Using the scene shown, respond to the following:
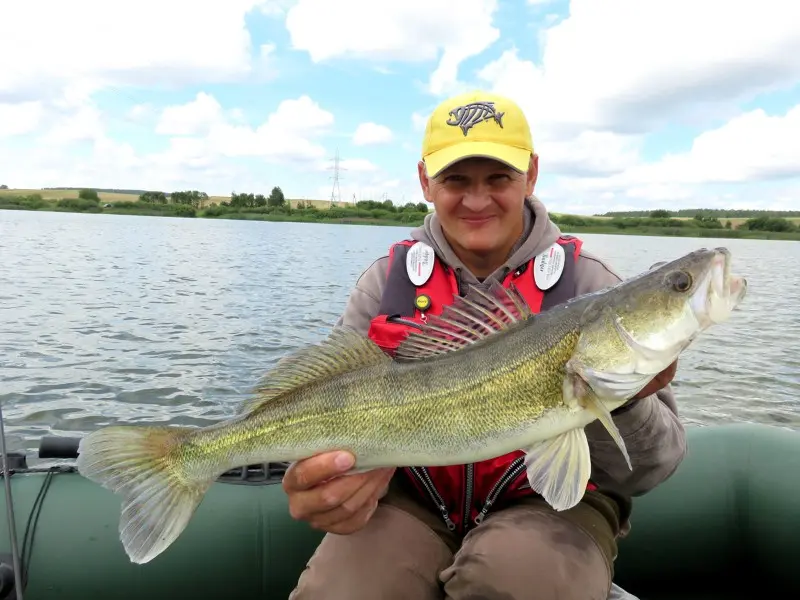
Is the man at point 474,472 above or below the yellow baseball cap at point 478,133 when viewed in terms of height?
below

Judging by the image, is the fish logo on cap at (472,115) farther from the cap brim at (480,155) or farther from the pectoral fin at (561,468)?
the pectoral fin at (561,468)

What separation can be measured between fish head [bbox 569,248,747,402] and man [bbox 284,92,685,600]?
0.22 m

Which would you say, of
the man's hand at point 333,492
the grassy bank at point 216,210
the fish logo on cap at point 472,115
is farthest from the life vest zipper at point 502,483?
the grassy bank at point 216,210

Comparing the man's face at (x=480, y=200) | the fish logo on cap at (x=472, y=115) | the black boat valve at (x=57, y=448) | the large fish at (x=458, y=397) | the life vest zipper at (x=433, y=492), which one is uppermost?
the fish logo on cap at (x=472, y=115)

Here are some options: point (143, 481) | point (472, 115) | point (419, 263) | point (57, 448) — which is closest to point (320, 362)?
point (143, 481)

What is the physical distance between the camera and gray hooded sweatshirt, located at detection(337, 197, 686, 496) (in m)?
2.82

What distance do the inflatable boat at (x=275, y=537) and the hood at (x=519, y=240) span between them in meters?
1.81

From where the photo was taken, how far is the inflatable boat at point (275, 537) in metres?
3.75

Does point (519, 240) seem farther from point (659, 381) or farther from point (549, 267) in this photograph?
point (659, 381)

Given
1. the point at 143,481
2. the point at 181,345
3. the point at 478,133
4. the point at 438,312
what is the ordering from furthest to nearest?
the point at 181,345 < the point at 438,312 < the point at 478,133 < the point at 143,481

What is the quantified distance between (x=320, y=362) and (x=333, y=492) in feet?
1.90

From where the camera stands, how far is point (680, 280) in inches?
99.0

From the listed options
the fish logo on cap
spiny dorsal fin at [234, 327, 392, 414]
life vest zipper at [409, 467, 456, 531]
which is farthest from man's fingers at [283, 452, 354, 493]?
the fish logo on cap

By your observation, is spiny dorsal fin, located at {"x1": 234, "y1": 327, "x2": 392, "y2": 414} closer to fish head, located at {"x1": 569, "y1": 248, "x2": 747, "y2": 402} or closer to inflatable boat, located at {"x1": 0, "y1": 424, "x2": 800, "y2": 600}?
fish head, located at {"x1": 569, "y1": 248, "x2": 747, "y2": 402}
